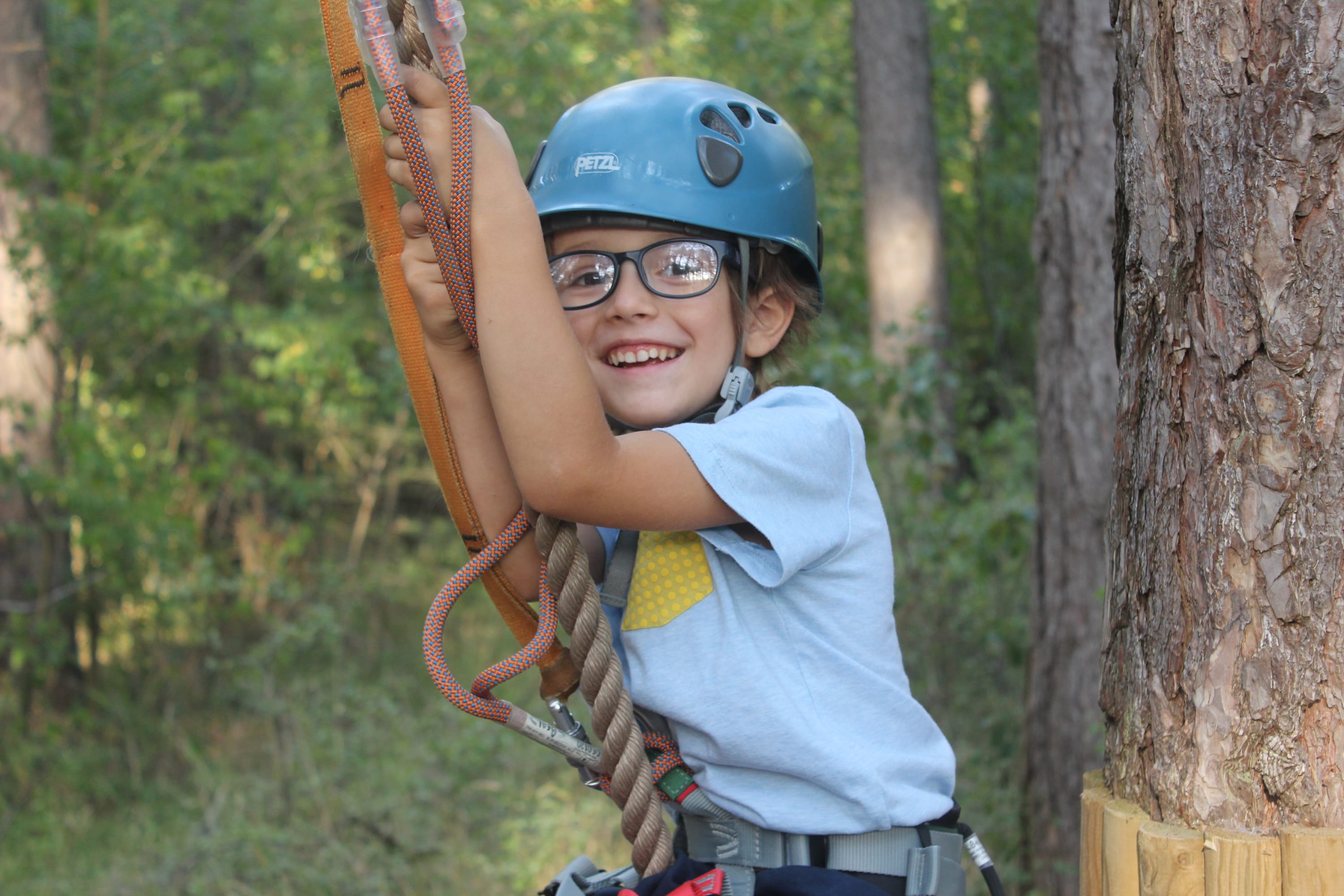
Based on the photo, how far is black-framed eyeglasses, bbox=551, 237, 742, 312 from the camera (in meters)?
2.12

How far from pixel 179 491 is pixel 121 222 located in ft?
6.79

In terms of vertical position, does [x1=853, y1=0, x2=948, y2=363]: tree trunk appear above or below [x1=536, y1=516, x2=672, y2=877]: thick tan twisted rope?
above

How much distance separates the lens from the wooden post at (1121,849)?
156 cm

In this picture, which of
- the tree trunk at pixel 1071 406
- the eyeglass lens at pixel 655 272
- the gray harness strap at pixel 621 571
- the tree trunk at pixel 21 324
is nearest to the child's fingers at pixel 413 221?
the eyeglass lens at pixel 655 272

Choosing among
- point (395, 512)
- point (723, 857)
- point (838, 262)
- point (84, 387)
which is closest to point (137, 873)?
point (84, 387)

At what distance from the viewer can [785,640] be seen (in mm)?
1979

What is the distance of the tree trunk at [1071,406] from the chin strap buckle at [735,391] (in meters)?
2.15

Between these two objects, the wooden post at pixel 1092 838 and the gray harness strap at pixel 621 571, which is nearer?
the wooden post at pixel 1092 838

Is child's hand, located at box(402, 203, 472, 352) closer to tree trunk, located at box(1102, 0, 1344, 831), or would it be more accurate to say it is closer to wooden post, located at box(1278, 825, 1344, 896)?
tree trunk, located at box(1102, 0, 1344, 831)

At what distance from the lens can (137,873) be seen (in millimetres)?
5242

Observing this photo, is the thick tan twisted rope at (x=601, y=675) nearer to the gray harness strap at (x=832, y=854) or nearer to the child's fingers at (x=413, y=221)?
the gray harness strap at (x=832, y=854)

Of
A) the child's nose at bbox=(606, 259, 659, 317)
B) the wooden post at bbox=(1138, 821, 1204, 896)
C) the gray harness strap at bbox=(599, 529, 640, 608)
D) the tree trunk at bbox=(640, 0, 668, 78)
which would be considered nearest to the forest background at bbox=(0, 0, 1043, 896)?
the gray harness strap at bbox=(599, 529, 640, 608)

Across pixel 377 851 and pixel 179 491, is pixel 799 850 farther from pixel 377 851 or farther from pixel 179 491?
pixel 179 491

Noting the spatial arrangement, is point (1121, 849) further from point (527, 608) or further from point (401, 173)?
point (401, 173)
